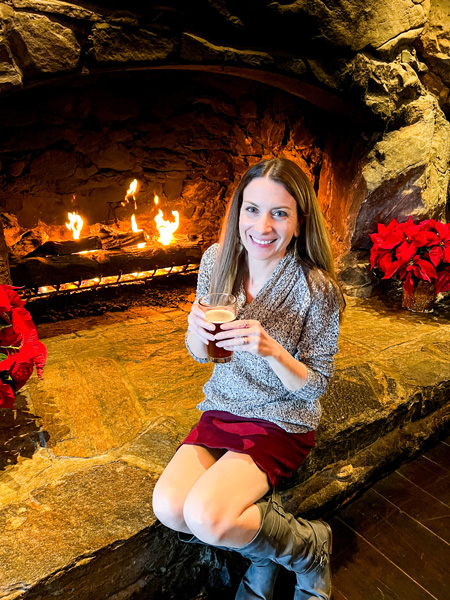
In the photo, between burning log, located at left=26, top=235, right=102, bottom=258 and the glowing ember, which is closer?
burning log, located at left=26, top=235, right=102, bottom=258

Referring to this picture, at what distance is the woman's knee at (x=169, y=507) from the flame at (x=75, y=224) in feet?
8.11

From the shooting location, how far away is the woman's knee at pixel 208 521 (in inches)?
49.1

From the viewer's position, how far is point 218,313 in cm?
134

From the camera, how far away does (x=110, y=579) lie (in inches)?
55.1

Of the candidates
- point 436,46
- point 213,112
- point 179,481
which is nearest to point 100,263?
point 213,112

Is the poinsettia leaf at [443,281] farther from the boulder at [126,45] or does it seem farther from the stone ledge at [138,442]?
the boulder at [126,45]

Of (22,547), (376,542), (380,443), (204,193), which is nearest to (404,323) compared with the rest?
(380,443)

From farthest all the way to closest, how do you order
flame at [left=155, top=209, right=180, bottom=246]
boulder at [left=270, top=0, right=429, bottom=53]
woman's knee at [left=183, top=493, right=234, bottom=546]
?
flame at [left=155, top=209, right=180, bottom=246] → boulder at [left=270, top=0, right=429, bottom=53] → woman's knee at [left=183, top=493, right=234, bottom=546]

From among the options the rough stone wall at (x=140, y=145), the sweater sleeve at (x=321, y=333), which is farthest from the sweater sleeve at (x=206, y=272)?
the rough stone wall at (x=140, y=145)

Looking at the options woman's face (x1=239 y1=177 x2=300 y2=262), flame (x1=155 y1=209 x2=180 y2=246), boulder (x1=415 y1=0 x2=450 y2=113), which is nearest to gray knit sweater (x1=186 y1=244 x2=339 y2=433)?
woman's face (x1=239 y1=177 x2=300 y2=262)

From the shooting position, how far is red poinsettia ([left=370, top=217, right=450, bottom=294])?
2.99 metres

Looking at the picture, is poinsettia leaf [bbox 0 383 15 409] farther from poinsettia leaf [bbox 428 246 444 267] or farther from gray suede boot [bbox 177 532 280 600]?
poinsettia leaf [bbox 428 246 444 267]

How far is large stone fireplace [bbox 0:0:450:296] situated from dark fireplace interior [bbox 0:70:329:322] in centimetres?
1

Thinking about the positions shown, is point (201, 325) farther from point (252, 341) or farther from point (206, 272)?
point (206, 272)
